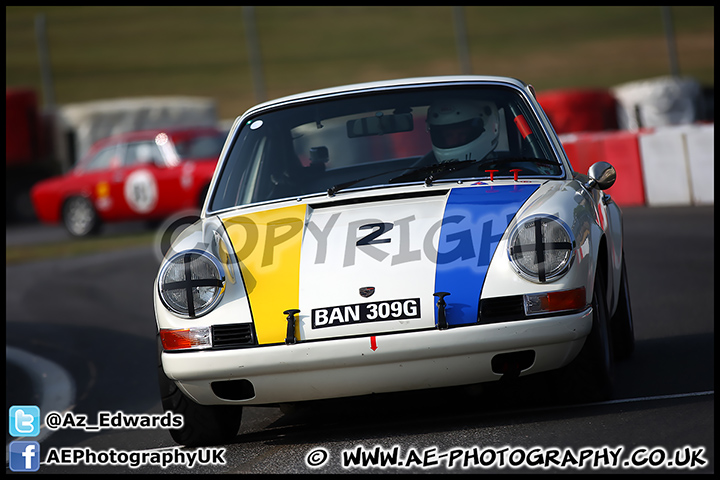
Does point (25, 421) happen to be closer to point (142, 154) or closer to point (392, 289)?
point (392, 289)

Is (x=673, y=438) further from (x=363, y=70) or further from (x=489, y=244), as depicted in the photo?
(x=363, y=70)

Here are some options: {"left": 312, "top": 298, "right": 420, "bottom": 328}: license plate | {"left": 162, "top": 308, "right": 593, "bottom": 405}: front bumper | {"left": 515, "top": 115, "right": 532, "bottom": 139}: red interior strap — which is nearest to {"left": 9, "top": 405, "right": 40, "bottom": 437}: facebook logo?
{"left": 162, "top": 308, "right": 593, "bottom": 405}: front bumper

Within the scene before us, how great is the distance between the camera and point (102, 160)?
52.5 feet

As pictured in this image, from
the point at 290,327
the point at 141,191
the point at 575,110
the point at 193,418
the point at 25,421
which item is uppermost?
the point at 290,327

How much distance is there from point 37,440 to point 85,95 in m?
33.2

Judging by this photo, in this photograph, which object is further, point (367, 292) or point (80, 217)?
point (80, 217)

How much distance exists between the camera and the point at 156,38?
102 ft

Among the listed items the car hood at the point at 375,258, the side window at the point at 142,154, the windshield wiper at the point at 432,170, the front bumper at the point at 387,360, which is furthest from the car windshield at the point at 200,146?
the front bumper at the point at 387,360

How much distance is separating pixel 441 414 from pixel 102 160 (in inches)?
489

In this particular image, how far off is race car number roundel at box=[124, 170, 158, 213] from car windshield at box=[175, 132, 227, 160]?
0.56m

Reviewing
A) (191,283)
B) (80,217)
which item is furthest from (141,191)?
(191,283)

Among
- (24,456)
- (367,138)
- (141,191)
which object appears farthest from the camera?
(141,191)

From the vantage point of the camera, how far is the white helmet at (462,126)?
5.05m

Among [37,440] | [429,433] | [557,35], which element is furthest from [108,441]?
[557,35]
